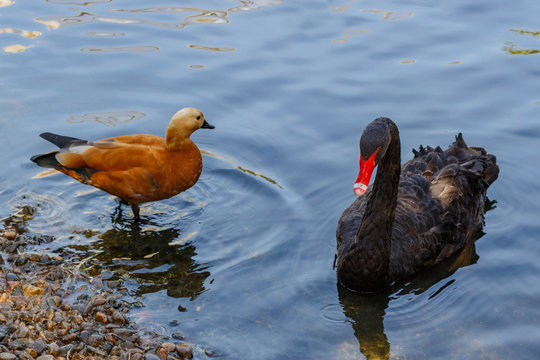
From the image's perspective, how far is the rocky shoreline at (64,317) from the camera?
5.17 meters

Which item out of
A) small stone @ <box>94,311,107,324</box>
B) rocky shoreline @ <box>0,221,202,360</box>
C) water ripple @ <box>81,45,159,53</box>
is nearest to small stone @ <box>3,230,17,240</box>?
rocky shoreline @ <box>0,221,202,360</box>

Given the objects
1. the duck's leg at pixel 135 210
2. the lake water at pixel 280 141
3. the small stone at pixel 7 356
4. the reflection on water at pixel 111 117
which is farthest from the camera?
the reflection on water at pixel 111 117

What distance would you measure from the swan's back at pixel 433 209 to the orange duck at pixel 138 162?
1597 mm

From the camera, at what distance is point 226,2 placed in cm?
1191

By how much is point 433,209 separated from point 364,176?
56.1 inches

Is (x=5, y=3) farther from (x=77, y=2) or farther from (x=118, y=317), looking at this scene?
(x=118, y=317)

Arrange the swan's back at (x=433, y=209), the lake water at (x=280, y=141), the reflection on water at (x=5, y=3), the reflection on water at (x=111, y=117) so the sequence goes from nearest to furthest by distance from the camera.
Answer: the lake water at (x=280, y=141) < the swan's back at (x=433, y=209) < the reflection on water at (x=111, y=117) < the reflection on water at (x=5, y=3)

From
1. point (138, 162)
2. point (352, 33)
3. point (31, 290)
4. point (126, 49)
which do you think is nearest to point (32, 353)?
point (31, 290)

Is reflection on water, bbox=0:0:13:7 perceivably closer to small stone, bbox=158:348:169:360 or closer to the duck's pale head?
the duck's pale head

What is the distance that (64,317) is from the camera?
18.1 feet

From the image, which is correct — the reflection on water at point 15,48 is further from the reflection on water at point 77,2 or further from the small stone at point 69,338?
the small stone at point 69,338

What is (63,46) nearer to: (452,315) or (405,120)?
(405,120)

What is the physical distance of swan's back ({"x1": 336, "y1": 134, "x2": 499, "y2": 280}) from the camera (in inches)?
255

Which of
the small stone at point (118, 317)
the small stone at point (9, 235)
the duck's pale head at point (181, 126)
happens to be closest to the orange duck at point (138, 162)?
the duck's pale head at point (181, 126)
